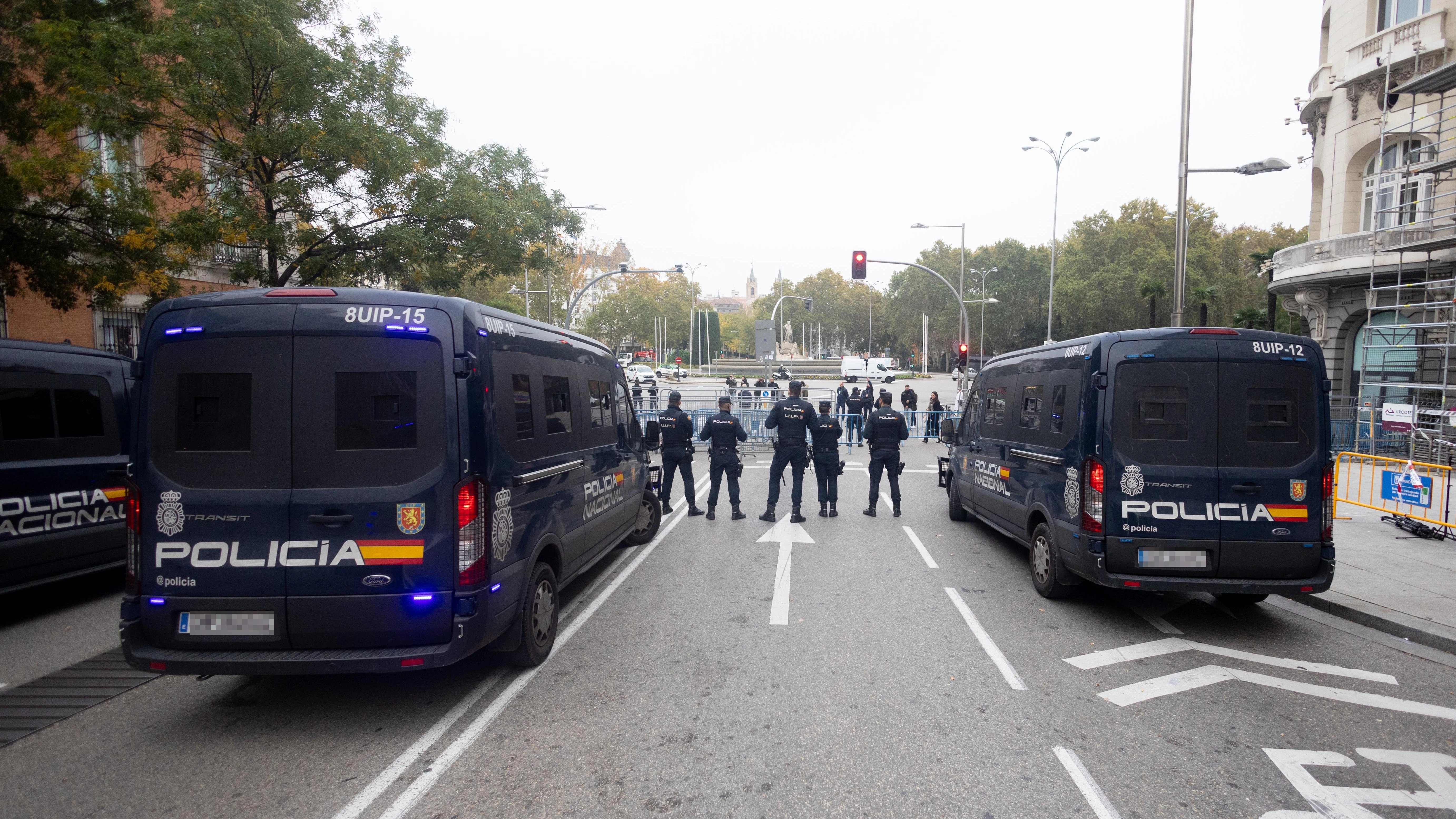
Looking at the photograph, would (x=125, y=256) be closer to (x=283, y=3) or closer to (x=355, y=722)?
(x=283, y=3)

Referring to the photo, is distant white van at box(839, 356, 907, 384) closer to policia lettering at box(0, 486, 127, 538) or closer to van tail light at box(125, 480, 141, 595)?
policia lettering at box(0, 486, 127, 538)

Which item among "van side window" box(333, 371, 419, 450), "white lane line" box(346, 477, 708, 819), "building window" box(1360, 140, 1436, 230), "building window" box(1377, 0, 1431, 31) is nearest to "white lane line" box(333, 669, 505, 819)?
"white lane line" box(346, 477, 708, 819)

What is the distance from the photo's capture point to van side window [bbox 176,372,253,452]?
409 cm

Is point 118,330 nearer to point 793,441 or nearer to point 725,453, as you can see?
point 725,453

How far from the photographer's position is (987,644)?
5523 mm

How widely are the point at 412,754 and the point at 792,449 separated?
7.09 m

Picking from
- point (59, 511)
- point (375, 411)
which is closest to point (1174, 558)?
point (375, 411)

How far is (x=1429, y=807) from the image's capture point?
3.42 metres

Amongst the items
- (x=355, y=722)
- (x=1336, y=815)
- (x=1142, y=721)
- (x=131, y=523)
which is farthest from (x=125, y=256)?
(x=1336, y=815)

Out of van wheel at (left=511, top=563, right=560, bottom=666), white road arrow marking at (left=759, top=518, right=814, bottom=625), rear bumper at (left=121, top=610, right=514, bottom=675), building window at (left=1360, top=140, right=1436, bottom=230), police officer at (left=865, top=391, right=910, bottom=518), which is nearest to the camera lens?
rear bumper at (left=121, top=610, right=514, bottom=675)

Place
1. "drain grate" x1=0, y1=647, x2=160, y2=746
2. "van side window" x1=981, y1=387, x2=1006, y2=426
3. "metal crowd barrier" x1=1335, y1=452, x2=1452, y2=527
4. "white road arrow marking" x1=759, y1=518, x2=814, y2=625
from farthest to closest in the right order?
"metal crowd barrier" x1=1335, y1=452, x2=1452, y2=527
"van side window" x1=981, y1=387, x2=1006, y2=426
"white road arrow marking" x1=759, y1=518, x2=814, y2=625
"drain grate" x1=0, y1=647, x2=160, y2=746

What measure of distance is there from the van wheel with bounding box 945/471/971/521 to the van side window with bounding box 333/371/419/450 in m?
7.93

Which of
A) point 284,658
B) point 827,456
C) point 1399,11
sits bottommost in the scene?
point 284,658

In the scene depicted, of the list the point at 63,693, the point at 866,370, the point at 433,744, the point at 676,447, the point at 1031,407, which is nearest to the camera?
the point at 433,744
